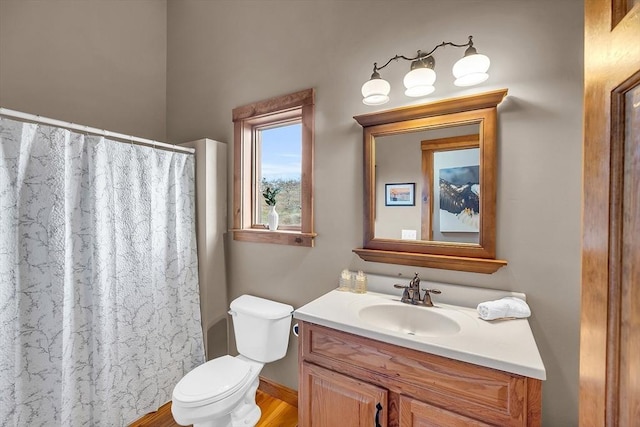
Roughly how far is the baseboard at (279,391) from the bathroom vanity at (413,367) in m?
0.72

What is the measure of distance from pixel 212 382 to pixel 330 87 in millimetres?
1804

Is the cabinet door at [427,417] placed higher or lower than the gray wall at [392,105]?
lower

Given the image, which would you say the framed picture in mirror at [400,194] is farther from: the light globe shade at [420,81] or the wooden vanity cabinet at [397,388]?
the wooden vanity cabinet at [397,388]

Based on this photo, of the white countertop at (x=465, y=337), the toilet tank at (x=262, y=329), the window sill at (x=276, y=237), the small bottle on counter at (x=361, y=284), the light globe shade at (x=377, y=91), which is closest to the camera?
the white countertop at (x=465, y=337)

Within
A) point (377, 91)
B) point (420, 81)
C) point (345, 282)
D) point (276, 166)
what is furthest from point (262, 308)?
point (420, 81)

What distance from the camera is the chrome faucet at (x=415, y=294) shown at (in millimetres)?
1358

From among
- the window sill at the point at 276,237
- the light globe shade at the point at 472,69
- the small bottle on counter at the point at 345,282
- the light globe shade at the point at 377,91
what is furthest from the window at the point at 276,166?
the light globe shade at the point at 472,69

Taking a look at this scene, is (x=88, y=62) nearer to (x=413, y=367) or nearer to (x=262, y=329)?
(x=262, y=329)

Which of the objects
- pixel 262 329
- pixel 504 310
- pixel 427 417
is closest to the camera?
pixel 427 417

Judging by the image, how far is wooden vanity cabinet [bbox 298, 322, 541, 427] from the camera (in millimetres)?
881

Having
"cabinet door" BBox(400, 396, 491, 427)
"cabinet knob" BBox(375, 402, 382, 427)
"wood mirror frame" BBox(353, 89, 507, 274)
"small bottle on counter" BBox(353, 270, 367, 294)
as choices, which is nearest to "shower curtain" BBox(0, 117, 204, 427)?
"small bottle on counter" BBox(353, 270, 367, 294)

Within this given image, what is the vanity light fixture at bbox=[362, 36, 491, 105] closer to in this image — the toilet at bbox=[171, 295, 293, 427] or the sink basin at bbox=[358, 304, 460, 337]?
the sink basin at bbox=[358, 304, 460, 337]

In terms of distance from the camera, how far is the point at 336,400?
119 cm

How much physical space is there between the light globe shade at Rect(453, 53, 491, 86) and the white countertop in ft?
3.42
